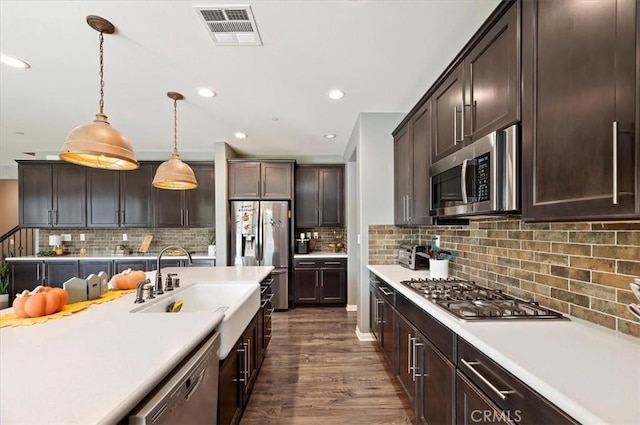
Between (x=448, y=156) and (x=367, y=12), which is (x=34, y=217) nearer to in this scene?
(x=367, y=12)

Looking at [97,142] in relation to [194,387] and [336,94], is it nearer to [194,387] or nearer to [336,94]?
[194,387]

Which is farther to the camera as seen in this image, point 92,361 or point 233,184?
point 233,184

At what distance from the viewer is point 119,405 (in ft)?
2.28

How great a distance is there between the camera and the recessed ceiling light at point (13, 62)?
216 centimetres

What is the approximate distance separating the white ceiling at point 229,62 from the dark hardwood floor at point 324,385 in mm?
2704

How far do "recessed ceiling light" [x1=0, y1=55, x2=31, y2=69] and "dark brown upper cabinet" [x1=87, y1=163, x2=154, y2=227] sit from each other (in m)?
2.48

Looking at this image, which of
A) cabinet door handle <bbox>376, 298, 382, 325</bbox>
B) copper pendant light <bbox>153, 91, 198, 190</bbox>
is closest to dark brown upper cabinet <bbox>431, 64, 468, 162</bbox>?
cabinet door handle <bbox>376, 298, 382, 325</bbox>

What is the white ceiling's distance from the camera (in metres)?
1.70

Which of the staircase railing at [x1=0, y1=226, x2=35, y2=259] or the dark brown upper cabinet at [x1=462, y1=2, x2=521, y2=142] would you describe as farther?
the staircase railing at [x1=0, y1=226, x2=35, y2=259]

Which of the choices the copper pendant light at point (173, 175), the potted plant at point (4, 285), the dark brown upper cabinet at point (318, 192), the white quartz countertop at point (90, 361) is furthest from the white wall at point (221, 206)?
the potted plant at point (4, 285)

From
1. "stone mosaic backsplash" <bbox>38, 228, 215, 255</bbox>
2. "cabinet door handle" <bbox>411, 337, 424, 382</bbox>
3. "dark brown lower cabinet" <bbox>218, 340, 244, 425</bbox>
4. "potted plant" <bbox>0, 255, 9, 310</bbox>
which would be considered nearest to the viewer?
"dark brown lower cabinet" <bbox>218, 340, 244, 425</bbox>

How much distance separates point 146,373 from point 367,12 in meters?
2.09

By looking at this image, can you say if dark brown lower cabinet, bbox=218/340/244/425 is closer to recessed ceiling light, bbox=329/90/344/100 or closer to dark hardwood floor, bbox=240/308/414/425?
dark hardwood floor, bbox=240/308/414/425

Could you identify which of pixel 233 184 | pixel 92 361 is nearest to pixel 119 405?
pixel 92 361
